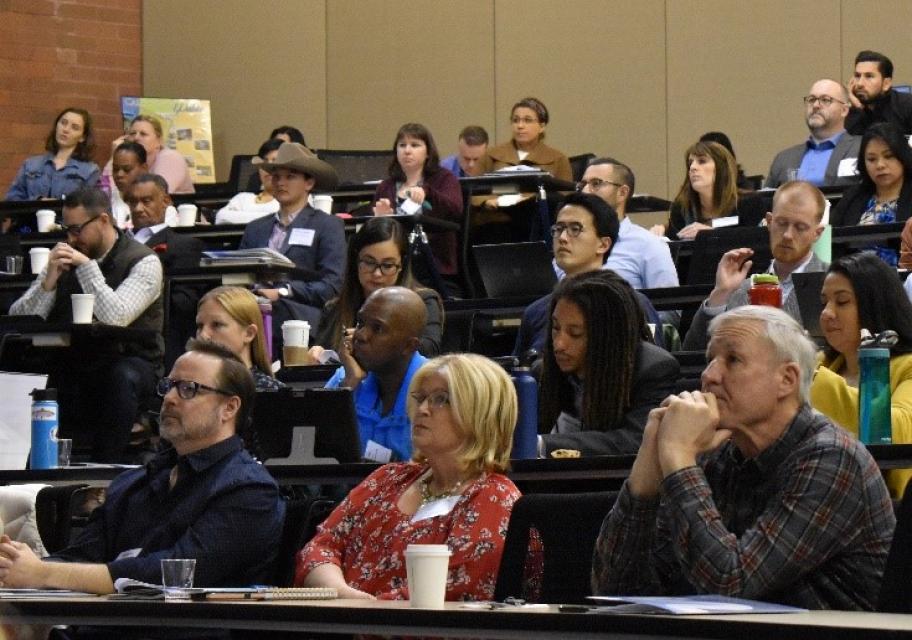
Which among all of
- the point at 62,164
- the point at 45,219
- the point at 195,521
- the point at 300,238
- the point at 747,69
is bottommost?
the point at 195,521

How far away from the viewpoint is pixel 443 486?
3.36 meters

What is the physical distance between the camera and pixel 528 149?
31.3 ft

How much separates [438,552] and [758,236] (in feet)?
12.6

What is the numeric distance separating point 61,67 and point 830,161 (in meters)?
5.69

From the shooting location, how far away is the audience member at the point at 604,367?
3.91m

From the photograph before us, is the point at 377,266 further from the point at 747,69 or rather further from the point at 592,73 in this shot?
the point at 592,73

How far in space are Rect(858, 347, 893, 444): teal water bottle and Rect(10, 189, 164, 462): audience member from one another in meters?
3.71

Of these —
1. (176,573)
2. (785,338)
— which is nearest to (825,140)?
(785,338)

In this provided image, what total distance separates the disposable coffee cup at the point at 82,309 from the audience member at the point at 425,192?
6.25 feet

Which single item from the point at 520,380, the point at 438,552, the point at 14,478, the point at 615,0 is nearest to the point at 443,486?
the point at 520,380

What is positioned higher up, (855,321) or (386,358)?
(855,321)

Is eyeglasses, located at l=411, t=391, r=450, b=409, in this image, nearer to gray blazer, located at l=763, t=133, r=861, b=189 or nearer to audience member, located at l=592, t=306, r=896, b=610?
audience member, located at l=592, t=306, r=896, b=610

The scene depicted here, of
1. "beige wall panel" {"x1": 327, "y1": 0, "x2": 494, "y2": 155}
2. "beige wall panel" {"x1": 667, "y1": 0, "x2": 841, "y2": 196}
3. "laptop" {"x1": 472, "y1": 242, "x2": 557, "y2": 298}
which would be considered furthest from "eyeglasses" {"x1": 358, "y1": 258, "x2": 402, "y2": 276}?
"beige wall panel" {"x1": 327, "y1": 0, "x2": 494, "y2": 155}

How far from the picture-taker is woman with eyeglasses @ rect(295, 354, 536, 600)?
3.24 m
